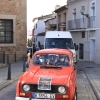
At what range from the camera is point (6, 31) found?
26.7 metres

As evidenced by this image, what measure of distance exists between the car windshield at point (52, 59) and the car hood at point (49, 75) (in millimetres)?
325

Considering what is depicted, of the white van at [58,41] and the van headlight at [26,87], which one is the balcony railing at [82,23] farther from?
the van headlight at [26,87]

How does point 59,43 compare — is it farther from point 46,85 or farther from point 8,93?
point 46,85

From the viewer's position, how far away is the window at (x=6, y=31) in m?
26.4

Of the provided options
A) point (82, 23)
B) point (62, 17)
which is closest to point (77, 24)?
point (82, 23)

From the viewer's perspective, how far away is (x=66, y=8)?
3753cm

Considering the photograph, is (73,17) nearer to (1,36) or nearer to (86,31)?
(86,31)

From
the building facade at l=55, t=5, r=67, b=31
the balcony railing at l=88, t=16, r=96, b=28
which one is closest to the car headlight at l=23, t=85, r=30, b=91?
the balcony railing at l=88, t=16, r=96, b=28

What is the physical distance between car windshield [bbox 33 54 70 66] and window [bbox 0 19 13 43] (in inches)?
696

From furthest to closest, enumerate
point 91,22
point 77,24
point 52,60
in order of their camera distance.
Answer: point 77,24, point 91,22, point 52,60

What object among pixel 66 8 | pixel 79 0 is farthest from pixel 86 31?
pixel 66 8

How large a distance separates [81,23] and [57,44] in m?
13.4

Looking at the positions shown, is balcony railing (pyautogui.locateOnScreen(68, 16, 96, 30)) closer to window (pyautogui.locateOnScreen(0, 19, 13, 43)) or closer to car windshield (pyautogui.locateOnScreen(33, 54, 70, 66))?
window (pyautogui.locateOnScreen(0, 19, 13, 43))

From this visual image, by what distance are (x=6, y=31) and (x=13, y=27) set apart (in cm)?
75
